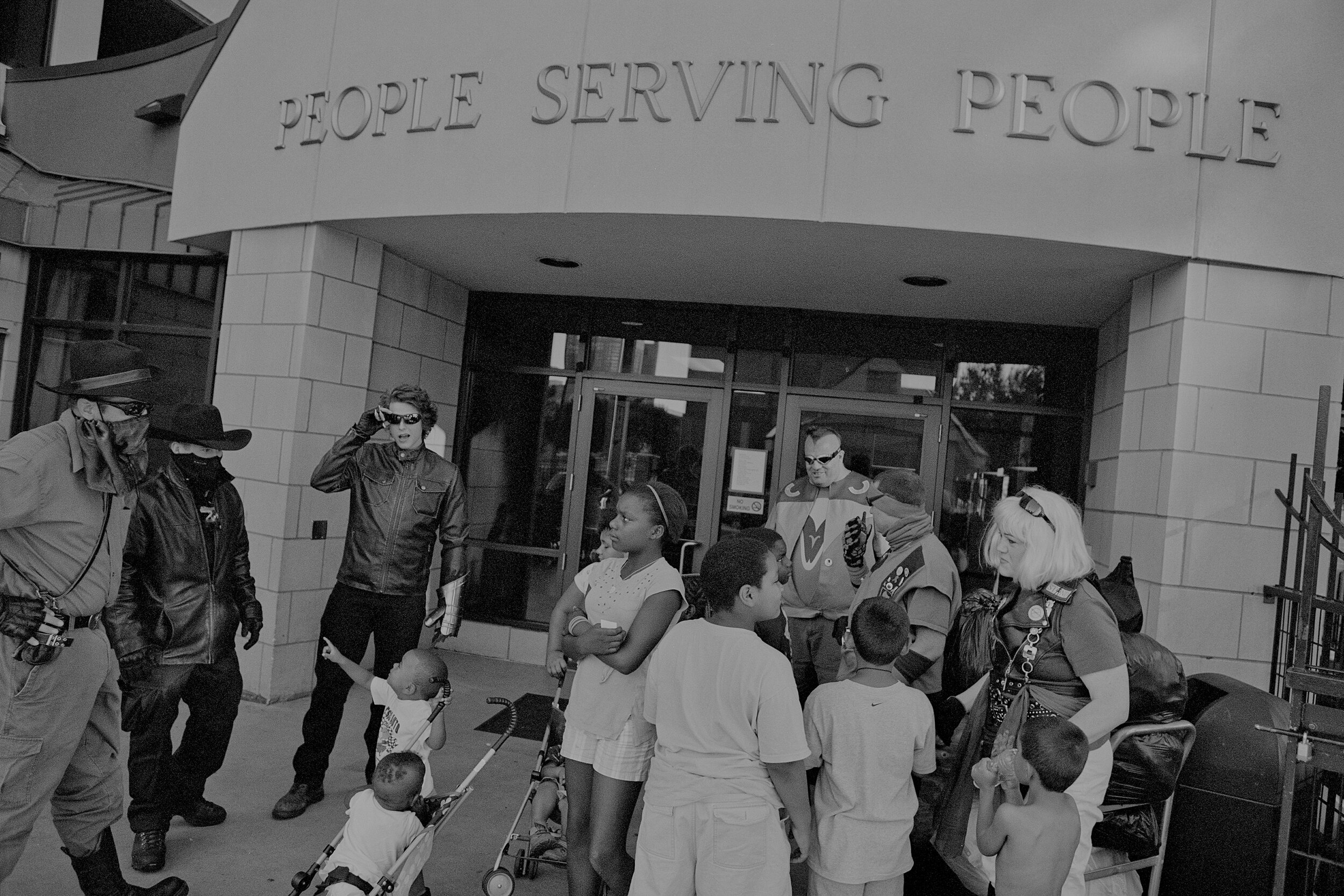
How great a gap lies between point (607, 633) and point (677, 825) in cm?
62

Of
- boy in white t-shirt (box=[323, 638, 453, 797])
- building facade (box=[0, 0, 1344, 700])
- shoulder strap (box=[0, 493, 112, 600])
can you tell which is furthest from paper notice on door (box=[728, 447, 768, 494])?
shoulder strap (box=[0, 493, 112, 600])

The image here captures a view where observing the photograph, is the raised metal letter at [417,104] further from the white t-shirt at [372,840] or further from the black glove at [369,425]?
the white t-shirt at [372,840]

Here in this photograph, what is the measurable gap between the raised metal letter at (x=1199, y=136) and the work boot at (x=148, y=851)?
574cm

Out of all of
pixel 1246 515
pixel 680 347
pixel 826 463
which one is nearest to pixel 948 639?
pixel 826 463

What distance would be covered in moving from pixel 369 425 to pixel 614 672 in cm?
198

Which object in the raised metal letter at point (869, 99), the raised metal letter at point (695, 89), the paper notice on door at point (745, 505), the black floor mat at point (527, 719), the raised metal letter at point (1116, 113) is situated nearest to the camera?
the raised metal letter at point (1116, 113)

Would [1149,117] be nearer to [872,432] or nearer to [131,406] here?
[872,432]

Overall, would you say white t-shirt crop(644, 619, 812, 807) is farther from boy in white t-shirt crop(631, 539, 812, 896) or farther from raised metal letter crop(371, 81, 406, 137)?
raised metal letter crop(371, 81, 406, 137)

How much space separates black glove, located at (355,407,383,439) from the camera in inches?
167

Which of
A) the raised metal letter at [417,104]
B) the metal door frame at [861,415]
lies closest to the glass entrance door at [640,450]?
the metal door frame at [861,415]

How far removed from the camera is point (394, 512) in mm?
4406

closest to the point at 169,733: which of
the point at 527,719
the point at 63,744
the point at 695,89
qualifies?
the point at 63,744

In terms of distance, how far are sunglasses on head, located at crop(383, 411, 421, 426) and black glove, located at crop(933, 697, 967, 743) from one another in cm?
264

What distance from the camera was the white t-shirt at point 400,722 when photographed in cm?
341
